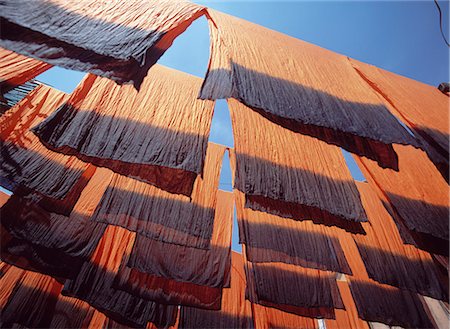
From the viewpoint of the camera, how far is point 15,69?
175cm

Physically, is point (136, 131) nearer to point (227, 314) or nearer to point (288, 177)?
point (288, 177)

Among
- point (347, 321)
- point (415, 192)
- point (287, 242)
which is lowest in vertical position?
point (347, 321)

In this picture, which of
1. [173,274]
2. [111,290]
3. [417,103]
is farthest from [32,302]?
[417,103]

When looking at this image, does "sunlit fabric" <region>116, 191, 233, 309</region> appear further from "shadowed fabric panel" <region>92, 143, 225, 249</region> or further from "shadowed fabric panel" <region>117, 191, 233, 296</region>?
"shadowed fabric panel" <region>92, 143, 225, 249</region>

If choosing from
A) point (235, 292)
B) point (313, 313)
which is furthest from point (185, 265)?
point (313, 313)

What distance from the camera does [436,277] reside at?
2342 millimetres

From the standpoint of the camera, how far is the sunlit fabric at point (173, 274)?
8.00 feet

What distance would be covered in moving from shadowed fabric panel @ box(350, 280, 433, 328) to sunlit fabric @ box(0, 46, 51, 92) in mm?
2964

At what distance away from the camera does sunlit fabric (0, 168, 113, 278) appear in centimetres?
218

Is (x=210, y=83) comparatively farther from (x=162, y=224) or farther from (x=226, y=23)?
(x=162, y=224)

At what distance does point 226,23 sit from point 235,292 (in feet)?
8.43

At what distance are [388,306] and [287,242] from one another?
1096 mm

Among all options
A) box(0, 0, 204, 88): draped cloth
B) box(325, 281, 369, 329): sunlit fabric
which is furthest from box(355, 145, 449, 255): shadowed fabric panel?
box(325, 281, 369, 329): sunlit fabric

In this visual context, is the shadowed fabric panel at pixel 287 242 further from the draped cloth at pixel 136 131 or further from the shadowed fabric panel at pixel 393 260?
the draped cloth at pixel 136 131
